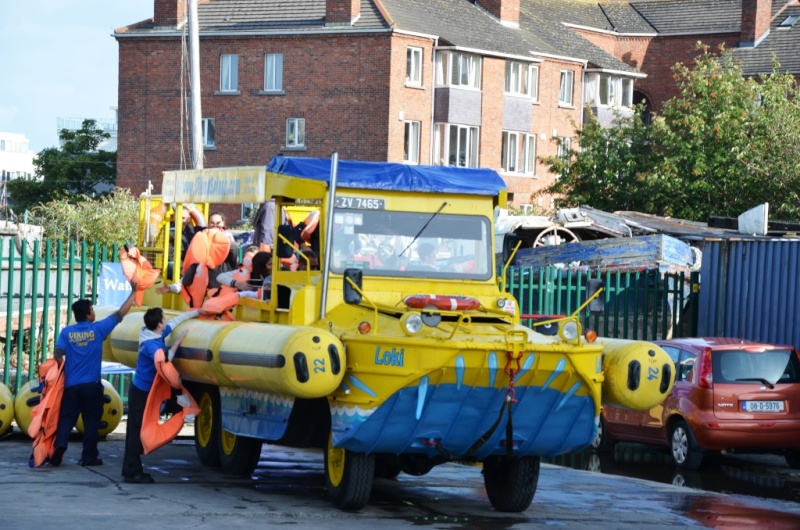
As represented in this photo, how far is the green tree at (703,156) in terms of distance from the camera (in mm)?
37656

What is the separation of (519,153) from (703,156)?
23.2 metres

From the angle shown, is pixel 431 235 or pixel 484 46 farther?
pixel 484 46

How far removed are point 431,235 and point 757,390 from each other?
5.69 m

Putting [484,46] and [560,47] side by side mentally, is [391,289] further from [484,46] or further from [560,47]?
[560,47]

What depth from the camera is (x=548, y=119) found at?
64750 mm

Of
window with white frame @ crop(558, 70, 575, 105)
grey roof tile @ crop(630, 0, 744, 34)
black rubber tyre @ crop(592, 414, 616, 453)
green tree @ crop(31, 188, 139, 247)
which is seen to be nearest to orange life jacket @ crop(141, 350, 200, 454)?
black rubber tyre @ crop(592, 414, 616, 453)

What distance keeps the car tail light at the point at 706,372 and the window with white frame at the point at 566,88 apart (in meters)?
49.2

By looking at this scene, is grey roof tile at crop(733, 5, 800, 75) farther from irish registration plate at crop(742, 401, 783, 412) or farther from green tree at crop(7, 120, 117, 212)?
irish registration plate at crop(742, 401, 783, 412)

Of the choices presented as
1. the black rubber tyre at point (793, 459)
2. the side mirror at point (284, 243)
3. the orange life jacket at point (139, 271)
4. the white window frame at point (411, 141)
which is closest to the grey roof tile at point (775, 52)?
the white window frame at point (411, 141)

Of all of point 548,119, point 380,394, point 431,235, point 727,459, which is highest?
point 548,119

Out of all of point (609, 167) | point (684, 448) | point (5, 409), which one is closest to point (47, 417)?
point (5, 409)

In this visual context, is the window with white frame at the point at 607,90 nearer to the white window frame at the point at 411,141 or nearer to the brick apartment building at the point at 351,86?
the brick apartment building at the point at 351,86

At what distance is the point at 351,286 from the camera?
12.1 m

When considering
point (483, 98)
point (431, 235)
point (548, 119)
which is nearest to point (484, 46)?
point (483, 98)
